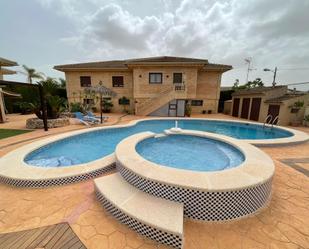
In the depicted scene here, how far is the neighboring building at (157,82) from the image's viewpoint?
17.2 m

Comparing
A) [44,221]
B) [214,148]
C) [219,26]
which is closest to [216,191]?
[44,221]

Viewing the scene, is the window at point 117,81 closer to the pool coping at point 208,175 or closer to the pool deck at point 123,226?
the pool coping at point 208,175

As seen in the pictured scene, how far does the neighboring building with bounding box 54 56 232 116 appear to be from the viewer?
17.2 metres

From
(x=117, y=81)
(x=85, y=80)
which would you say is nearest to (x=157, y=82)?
(x=117, y=81)

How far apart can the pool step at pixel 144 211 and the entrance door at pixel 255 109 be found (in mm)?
16393

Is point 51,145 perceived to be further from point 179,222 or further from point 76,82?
point 76,82

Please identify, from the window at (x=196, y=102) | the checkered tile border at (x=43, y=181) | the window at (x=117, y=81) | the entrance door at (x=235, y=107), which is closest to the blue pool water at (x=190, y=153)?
the checkered tile border at (x=43, y=181)

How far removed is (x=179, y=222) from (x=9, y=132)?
39.3ft

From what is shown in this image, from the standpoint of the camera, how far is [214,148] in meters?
7.25

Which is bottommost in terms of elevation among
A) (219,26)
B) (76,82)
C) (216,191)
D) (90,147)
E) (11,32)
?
(90,147)

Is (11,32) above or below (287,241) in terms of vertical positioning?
above

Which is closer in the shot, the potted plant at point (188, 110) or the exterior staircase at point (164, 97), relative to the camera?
the exterior staircase at point (164, 97)

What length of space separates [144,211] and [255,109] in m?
17.2

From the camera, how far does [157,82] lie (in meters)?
18.1
